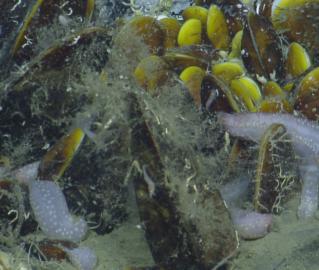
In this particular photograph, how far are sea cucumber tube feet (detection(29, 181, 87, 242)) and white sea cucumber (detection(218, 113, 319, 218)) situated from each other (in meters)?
1.18

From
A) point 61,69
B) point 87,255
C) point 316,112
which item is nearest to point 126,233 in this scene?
point 87,255

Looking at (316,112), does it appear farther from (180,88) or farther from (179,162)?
(179,162)

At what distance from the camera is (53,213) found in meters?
2.66

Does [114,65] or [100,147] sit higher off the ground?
[114,65]

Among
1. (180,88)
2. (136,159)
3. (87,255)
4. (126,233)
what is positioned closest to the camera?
(136,159)

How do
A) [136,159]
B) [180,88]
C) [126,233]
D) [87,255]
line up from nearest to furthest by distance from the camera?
[136,159], [87,255], [126,233], [180,88]

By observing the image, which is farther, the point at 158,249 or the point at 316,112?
the point at 316,112

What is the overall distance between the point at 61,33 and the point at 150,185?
1.56 meters

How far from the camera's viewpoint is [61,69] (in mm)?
2947

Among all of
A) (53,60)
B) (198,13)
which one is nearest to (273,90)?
(198,13)

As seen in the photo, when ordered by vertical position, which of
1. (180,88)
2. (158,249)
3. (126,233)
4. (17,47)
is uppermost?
(17,47)

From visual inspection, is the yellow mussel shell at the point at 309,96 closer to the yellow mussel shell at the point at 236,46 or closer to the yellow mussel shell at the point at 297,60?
the yellow mussel shell at the point at 297,60

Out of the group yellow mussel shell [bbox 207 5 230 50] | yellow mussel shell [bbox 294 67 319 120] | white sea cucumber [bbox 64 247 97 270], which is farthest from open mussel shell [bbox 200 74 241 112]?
white sea cucumber [bbox 64 247 97 270]

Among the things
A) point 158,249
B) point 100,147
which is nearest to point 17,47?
point 100,147
